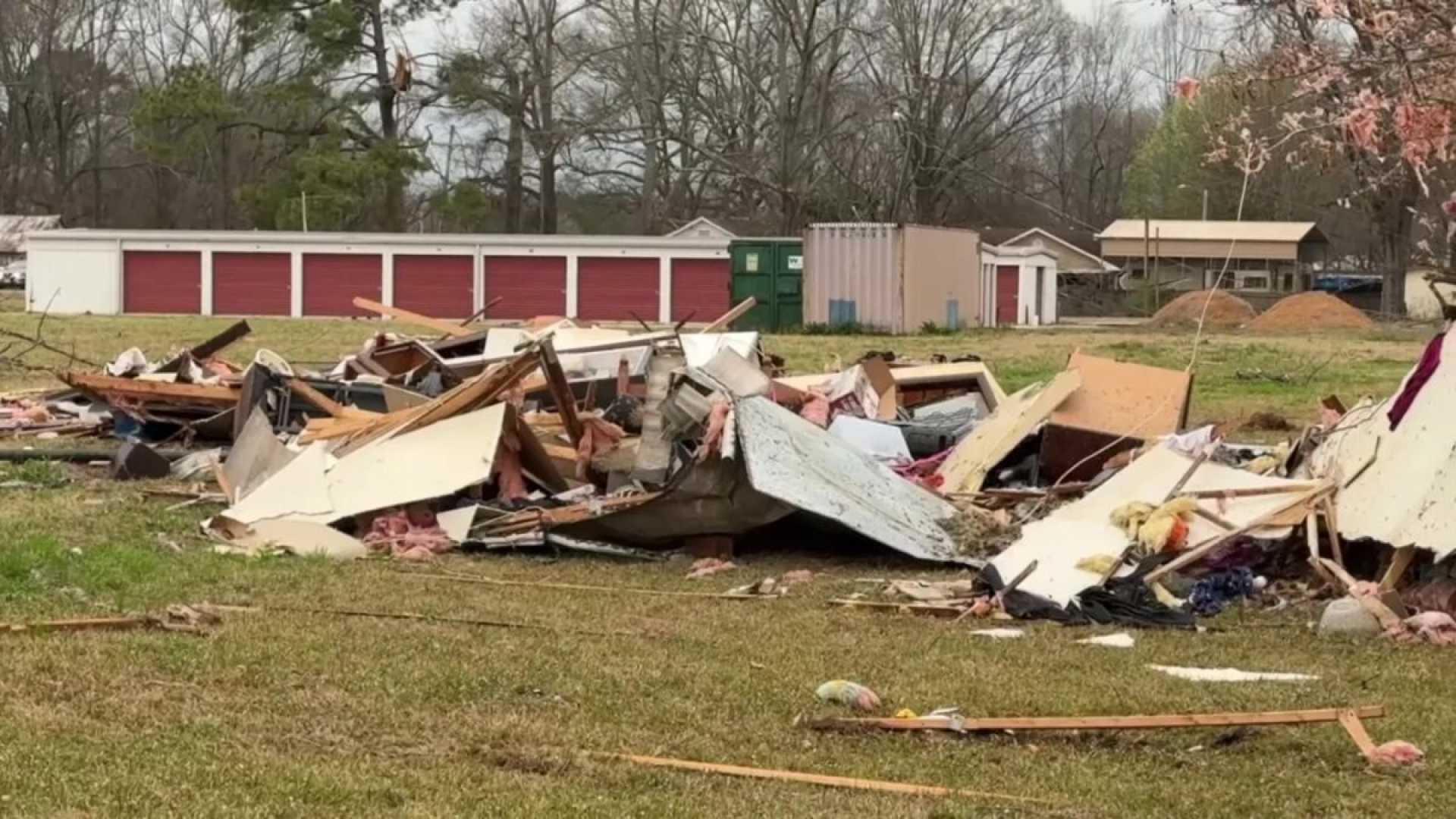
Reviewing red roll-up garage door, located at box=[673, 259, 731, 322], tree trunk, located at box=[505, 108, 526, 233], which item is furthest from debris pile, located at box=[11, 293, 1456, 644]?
tree trunk, located at box=[505, 108, 526, 233]

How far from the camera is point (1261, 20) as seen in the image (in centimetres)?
905

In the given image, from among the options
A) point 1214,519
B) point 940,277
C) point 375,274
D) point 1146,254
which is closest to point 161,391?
point 1214,519

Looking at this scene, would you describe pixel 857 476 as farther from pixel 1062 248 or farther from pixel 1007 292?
pixel 1062 248

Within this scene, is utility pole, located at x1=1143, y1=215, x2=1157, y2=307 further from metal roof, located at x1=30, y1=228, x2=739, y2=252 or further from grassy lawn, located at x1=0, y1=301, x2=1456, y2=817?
grassy lawn, located at x1=0, y1=301, x2=1456, y2=817

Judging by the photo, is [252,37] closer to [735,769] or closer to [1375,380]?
[1375,380]

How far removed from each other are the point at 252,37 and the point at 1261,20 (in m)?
52.2

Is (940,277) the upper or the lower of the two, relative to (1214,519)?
upper

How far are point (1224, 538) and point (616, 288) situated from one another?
38.4 metres

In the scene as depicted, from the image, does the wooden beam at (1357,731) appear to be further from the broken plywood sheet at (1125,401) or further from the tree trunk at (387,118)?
the tree trunk at (387,118)

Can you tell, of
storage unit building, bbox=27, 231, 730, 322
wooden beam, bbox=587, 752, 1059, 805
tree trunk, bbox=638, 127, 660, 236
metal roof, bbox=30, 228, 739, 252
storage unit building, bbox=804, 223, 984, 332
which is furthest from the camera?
tree trunk, bbox=638, 127, 660, 236

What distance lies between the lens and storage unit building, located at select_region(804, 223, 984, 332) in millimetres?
36062

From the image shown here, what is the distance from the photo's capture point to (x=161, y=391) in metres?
14.7

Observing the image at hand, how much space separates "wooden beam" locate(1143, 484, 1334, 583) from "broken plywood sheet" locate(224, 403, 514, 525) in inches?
162

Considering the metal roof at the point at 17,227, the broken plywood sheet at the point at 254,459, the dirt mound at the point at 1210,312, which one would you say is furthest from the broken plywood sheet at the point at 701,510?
the metal roof at the point at 17,227
